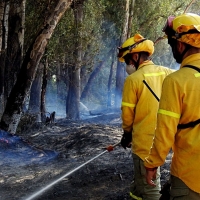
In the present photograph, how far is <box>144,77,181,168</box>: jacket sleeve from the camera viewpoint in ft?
8.38

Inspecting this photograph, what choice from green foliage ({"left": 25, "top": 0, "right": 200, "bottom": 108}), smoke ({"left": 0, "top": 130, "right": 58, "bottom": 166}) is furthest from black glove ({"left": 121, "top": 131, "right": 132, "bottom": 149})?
green foliage ({"left": 25, "top": 0, "right": 200, "bottom": 108})

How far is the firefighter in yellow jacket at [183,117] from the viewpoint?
2.54 meters

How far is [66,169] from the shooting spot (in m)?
6.78

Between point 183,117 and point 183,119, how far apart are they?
14mm

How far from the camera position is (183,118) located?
2600 mm

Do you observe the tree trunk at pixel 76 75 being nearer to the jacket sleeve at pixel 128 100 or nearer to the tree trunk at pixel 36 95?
the tree trunk at pixel 36 95

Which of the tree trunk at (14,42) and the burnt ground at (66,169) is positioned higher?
the tree trunk at (14,42)

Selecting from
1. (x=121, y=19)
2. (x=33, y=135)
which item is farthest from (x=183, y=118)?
(x=121, y=19)

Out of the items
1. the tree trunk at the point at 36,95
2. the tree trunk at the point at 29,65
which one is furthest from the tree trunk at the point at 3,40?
the tree trunk at the point at 36,95

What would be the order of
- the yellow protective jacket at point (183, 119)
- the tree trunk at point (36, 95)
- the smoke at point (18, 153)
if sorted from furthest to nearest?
the tree trunk at point (36, 95) → the smoke at point (18, 153) → the yellow protective jacket at point (183, 119)

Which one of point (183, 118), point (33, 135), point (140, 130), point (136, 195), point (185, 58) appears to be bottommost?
point (33, 135)

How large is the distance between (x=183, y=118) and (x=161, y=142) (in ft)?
0.76

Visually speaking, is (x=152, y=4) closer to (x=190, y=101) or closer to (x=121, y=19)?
(x=121, y=19)

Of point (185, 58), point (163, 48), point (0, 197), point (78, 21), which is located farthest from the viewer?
A: point (163, 48)
